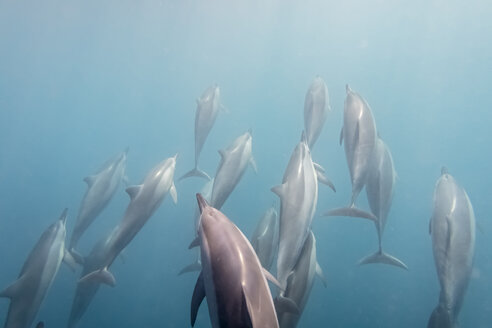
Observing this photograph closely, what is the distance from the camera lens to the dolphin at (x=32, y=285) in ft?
15.4

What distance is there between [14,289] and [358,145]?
178 inches

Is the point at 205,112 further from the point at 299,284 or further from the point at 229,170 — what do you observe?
the point at 299,284

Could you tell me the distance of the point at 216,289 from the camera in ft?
5.75

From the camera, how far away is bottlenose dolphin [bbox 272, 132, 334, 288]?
126 inches

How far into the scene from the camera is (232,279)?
1722 millimetres

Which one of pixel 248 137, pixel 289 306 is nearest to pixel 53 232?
pixel 248 137

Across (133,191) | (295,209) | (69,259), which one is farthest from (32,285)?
(295,209)

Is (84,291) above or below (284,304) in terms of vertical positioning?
below

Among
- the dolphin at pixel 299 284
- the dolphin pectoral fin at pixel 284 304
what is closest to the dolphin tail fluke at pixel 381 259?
the dolphin at pixel 299 284

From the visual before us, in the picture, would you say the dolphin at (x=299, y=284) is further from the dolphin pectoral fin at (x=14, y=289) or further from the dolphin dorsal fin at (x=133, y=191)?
the dolphin pectoral fin at (x=14, y=289)

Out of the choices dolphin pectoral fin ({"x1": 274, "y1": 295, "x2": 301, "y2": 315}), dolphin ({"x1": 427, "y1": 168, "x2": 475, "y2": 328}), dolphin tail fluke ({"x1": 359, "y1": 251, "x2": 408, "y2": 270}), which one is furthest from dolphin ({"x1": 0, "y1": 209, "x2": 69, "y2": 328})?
dolphin ({"x1": 427, "y1": 168, "x2": 475, "y2": 328})

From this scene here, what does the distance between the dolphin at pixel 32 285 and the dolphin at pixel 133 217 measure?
64cm

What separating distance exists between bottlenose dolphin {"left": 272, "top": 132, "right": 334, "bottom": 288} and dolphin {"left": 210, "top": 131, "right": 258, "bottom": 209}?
54.6 inches

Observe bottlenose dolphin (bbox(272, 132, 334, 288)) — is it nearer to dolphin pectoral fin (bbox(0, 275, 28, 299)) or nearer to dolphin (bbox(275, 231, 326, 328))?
dolphin (bbox(275, 231, 326, 328))
